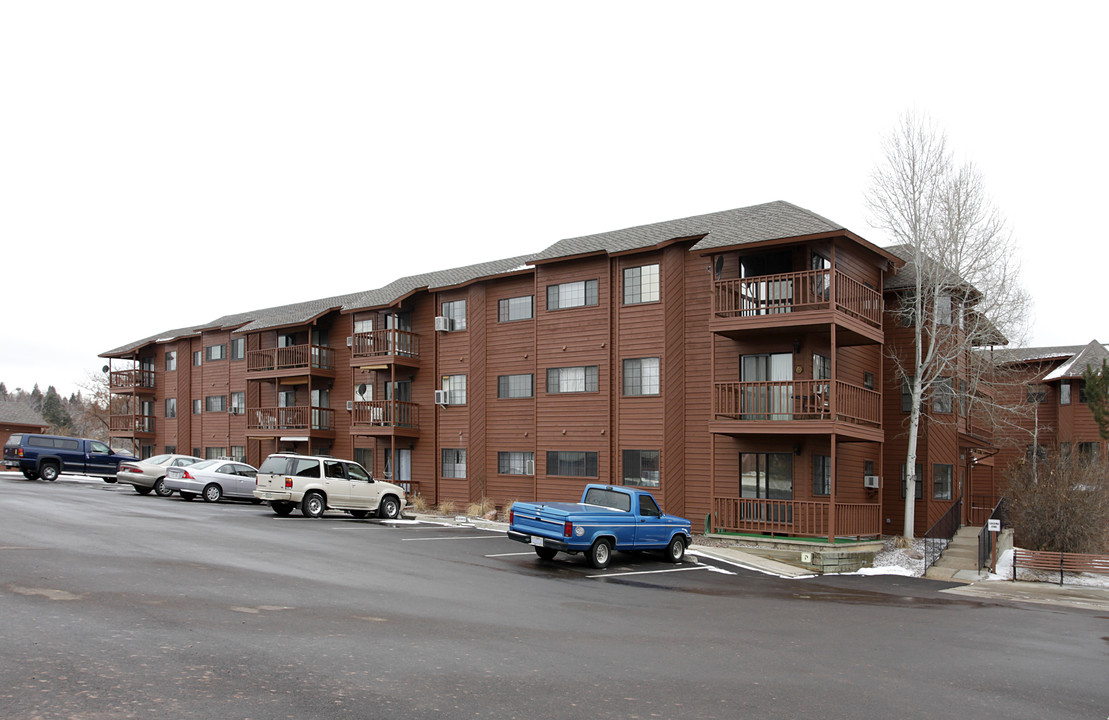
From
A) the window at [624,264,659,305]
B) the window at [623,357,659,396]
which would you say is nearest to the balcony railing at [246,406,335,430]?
the window at [623,357,659,396]

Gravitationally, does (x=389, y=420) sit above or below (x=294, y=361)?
below

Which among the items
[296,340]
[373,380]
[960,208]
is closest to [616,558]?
[960,208]

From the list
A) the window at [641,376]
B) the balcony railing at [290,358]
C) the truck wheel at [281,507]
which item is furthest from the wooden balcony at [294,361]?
the window at [641,376]

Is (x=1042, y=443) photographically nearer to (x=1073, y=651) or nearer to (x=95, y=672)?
(x=1073, y=651)

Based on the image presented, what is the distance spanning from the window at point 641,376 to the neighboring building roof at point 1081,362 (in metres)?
24.2

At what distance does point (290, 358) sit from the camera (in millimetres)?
39344

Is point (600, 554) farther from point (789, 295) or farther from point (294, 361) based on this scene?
point (294, 361)

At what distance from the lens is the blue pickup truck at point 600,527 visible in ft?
56.2

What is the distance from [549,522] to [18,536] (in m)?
10.3

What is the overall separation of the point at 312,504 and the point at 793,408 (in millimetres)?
14617

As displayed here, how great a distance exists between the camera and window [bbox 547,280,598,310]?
1116 inches

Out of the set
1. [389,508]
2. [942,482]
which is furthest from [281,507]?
[942,482]

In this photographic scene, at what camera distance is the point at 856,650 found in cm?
1046

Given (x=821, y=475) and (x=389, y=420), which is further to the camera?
(x=389, y=420)
